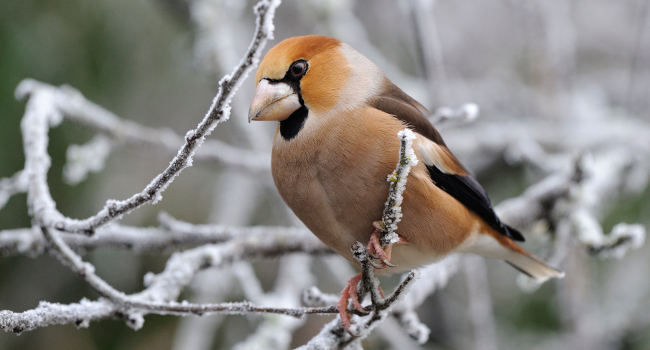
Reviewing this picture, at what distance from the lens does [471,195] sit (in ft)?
9.41

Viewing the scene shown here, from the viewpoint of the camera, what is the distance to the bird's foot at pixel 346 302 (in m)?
2.15

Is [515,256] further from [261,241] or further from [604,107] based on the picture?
[604,107]

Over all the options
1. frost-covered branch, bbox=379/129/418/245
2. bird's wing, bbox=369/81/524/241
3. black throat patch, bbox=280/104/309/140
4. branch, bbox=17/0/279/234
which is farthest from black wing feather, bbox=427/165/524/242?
branch, bbox=17/0/279/234

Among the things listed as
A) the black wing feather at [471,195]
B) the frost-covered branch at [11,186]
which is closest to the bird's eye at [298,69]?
the black wing feather at [471,195]

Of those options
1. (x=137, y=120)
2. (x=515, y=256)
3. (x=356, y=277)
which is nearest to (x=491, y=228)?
(x=515, y=256)

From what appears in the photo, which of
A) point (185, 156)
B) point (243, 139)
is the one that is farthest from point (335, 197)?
point (243, 139)

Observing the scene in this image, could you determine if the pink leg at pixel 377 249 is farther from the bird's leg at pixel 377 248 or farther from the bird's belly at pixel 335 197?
the bird's belly at pixel 335 197

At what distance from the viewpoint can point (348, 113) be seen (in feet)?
8.52

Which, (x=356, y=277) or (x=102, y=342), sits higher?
(x=356, y=277)

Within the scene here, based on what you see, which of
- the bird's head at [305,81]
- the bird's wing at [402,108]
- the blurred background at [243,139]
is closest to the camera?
the bird's head at [305,81]

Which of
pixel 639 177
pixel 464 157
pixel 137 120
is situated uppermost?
pixel 137 120

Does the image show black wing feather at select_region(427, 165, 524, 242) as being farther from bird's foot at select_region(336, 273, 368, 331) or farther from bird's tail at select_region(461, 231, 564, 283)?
bird's foot at select_region(336, 273, 368, 331)

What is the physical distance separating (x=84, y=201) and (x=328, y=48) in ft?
9.51

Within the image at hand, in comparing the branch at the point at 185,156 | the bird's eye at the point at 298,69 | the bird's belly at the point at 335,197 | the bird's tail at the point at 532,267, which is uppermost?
the bird's eye at the point at 298,69
